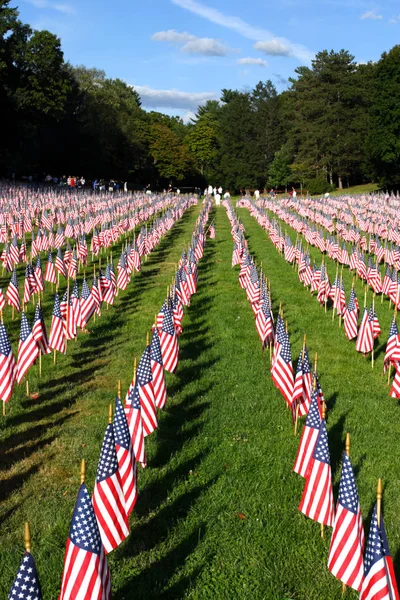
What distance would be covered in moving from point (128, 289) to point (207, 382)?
11205 millimetres

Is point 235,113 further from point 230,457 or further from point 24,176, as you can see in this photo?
point 230,457

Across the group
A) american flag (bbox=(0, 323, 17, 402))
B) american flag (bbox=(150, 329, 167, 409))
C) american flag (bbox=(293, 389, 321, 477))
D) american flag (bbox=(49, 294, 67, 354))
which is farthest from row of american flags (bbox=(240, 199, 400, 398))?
american flag (bbox=(0, 323, 17, 402))

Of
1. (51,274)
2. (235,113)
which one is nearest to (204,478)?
(51,274)

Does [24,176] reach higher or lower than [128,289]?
higher

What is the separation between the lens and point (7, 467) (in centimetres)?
974

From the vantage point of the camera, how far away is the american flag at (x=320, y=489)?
7.63m

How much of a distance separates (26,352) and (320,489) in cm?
706

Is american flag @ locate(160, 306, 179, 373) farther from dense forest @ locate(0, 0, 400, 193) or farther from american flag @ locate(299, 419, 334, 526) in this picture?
dense forest @ locate(0, 0, 400, 193)

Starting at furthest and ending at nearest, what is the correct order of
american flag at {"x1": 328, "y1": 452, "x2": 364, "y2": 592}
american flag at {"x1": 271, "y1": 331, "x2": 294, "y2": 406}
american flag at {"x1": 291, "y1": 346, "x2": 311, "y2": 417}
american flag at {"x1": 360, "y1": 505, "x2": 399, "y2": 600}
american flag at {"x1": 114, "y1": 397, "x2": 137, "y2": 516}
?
american flag at {"x1": 271, "y1": 331, "x2": 294, "y2": 406}, american flag at {"x1": 291, "y1": 346, "x2": 311, "y2": 417}, american flag at {"x1": 114, "y1": 397, "x2": 137, "y2": 516}, american flag at {"x1": 328, "y1": 452, "x2": 364, "y2": 592}, american flag at {"x1": 360, "y1": 505, "x2": 399, "y2": 600}

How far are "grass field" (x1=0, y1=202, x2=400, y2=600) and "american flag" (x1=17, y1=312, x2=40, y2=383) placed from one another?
0.56m

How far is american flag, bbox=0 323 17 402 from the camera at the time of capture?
11656 millimetres

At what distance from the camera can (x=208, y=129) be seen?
112 m

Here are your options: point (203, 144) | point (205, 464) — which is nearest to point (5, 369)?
point (205, 464)

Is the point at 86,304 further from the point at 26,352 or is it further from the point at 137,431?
the point at 137,431
